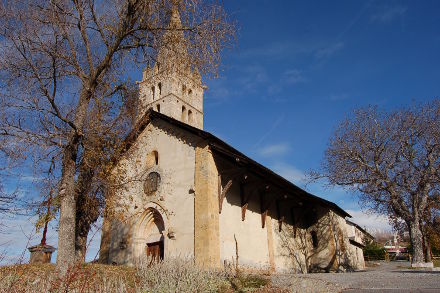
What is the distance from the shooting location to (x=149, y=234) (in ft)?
51.2

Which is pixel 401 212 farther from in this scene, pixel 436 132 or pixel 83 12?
pixel 83 12

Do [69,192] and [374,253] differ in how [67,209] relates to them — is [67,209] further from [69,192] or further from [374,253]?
[374,253]

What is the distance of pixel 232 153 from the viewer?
13883 millimetres

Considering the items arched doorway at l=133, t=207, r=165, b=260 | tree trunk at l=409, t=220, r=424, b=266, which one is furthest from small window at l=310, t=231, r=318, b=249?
arched doorway at l=133, t=207, r=165, b=260

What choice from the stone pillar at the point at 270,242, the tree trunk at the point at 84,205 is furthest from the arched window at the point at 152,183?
the stone pillar at the point at 270,242

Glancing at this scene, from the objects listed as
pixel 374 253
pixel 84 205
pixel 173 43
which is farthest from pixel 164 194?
pixel 374 253

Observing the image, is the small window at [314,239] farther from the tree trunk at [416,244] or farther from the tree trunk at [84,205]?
the tree trunk at [84,205]

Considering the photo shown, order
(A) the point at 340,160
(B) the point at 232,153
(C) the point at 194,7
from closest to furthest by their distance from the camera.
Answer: (C) the point at 194,7 → (B) the point at 232,153 → (A) the point at 340,160

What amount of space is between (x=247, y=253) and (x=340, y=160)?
9350mm

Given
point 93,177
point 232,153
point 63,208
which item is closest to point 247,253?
point 232,153

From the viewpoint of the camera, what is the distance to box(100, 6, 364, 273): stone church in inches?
509

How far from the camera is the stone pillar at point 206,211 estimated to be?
12.6 m

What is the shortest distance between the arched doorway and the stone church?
0.15 feet

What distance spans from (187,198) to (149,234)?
3.12 meters
